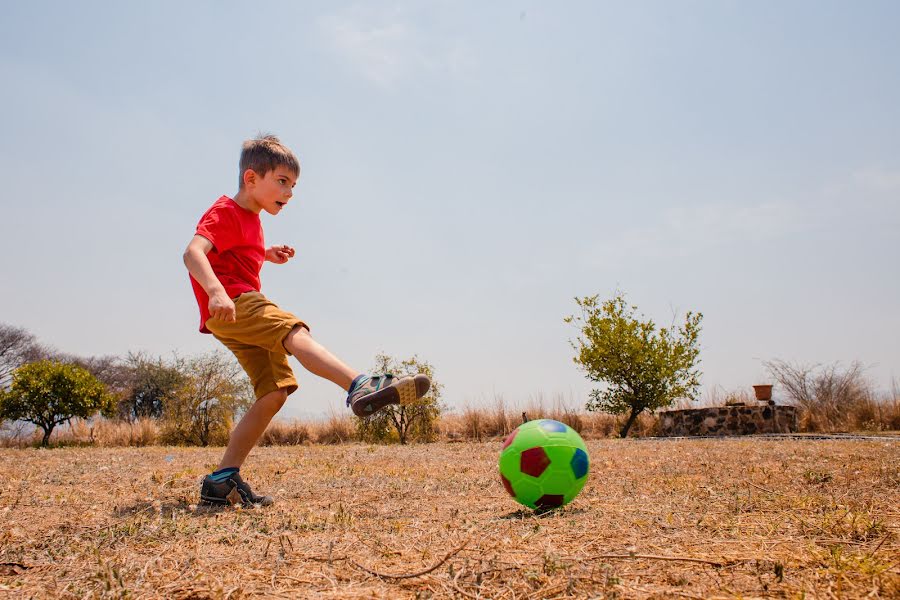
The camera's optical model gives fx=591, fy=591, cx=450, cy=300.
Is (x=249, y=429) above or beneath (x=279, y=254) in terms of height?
beneath

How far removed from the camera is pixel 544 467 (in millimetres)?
3287

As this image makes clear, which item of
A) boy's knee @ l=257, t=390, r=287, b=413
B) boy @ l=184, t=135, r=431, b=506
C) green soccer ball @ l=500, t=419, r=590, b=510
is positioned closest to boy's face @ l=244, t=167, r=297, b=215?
boy @ l=184, t=135, r=431, b=506

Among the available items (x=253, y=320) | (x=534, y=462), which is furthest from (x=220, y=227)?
(x=534, y=462)

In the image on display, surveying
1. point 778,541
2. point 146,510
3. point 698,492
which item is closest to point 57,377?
point 146,510

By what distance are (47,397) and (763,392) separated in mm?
18452

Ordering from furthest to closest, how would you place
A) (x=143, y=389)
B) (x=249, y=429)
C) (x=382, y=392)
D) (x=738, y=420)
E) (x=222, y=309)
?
1. (x=143, y=389)
2. (x=738, y=420)
3. (x=249, y=429)
4. (x=222, y=309)
5. (x=382, y=392)

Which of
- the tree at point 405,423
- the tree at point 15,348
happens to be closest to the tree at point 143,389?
the tree at point 15,348

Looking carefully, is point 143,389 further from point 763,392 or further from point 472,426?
point 763,392

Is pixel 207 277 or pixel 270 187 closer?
pixel 207 277

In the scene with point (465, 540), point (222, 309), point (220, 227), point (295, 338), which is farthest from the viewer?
point (220, 227)

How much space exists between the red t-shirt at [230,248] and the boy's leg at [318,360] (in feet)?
1.84

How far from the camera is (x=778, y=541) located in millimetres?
2248

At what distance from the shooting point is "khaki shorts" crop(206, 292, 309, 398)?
3498mm

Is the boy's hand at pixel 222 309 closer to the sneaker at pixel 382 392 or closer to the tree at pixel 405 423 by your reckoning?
the sneaker at pixel 382 392
